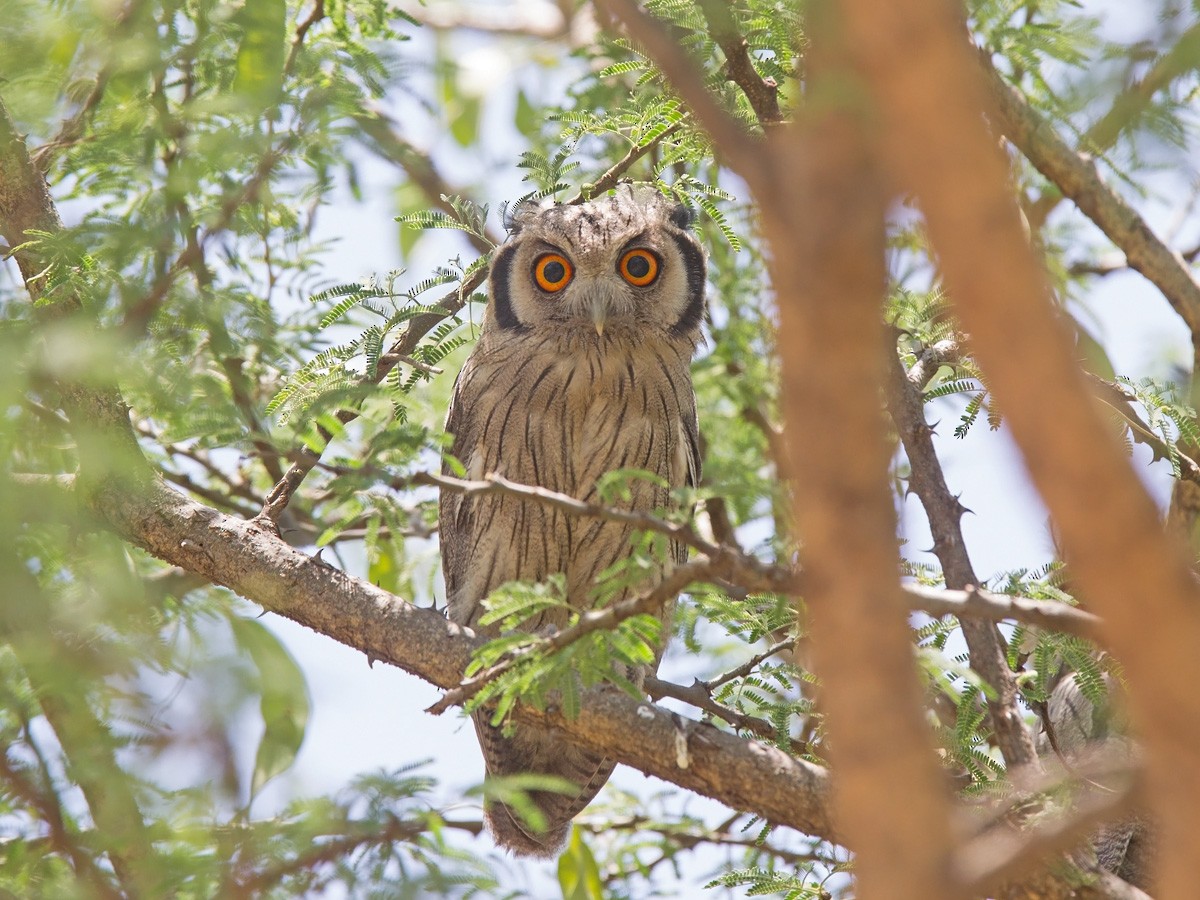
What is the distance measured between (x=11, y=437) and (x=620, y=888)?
→ 2.36m

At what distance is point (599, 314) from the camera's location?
3102mm

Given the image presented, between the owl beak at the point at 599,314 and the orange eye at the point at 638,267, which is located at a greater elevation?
the orange eye at the point at 638,267

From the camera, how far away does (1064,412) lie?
0.74 metres

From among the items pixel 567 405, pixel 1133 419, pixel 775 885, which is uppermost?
pixel 567 405

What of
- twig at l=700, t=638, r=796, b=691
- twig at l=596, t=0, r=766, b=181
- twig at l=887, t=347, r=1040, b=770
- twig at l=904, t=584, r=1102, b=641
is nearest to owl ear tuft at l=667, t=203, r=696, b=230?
twig at l=887, t=347, r=1040, b=770

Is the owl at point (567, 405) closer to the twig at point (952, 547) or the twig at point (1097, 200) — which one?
the twig at point (952, 547)

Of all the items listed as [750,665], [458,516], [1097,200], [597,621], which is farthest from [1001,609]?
[458,516]

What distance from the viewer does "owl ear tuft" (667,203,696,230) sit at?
11.2 feet

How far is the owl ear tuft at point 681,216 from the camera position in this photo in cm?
340

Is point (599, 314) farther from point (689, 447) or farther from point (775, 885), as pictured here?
point (775, 885)

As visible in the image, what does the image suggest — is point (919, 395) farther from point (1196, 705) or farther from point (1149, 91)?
point (1196, 705)

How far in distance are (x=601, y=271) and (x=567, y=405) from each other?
1.22ft

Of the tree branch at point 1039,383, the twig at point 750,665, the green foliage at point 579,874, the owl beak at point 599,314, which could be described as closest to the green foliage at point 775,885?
the twig at point 750,665

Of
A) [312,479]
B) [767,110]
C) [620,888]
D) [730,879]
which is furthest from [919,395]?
[312,479]
